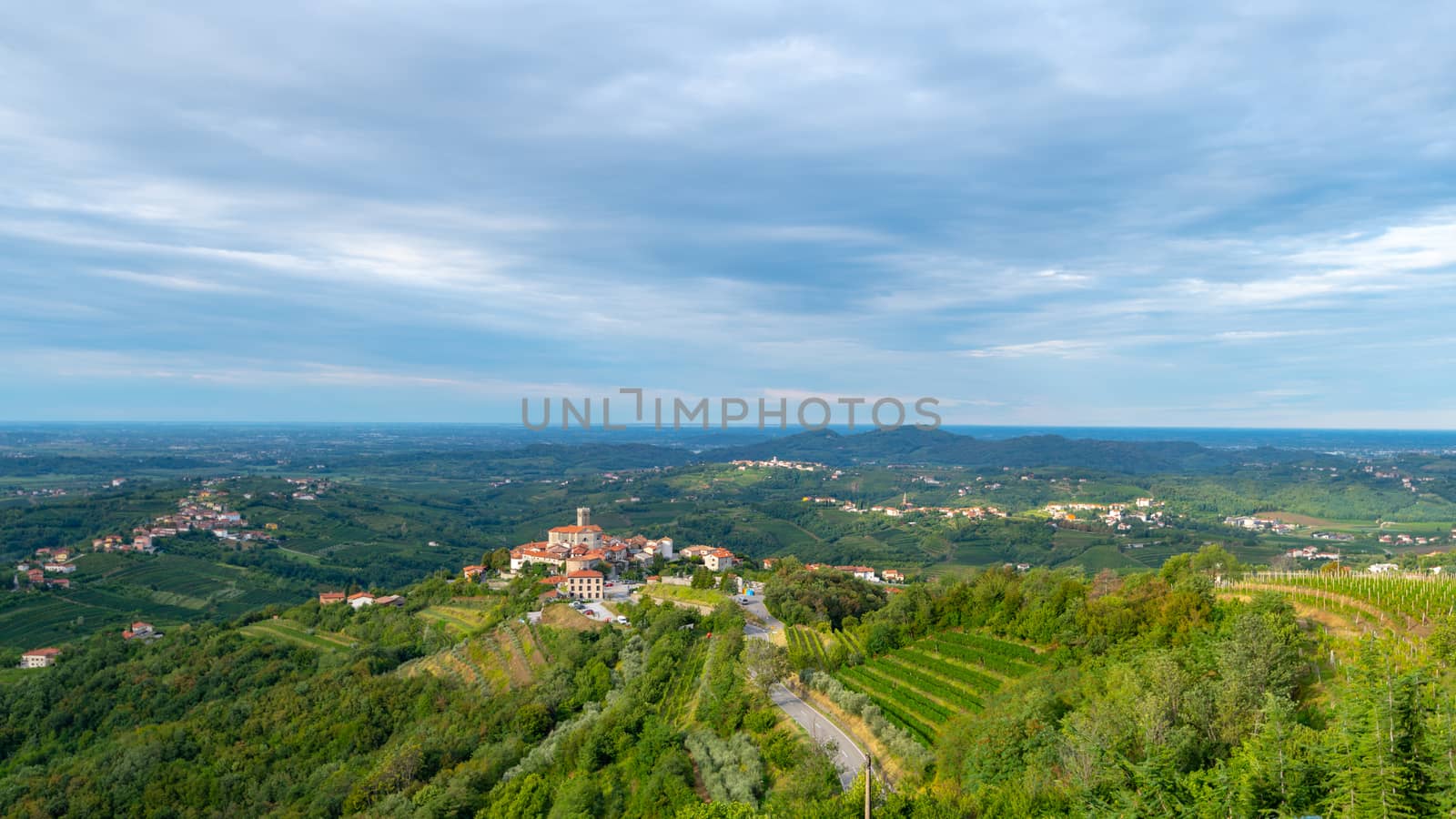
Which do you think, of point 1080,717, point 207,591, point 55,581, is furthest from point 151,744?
point 55,581

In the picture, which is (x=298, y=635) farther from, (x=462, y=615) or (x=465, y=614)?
(x=465, y=614)

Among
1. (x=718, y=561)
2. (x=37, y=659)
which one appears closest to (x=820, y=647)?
(x=718, y=561)

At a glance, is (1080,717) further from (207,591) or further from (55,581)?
(55,581)

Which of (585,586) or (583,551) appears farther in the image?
(583,551)

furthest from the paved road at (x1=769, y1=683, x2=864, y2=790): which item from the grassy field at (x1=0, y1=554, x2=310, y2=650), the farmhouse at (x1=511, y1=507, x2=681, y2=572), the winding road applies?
the grassy field at (x1=0, y1=554, x2=310, y2=650)

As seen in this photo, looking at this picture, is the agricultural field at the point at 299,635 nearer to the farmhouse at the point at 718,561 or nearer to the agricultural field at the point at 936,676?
the farmhouse at the point at 718,561

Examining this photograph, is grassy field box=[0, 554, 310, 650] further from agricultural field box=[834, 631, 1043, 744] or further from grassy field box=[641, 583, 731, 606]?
agricultural field box=[834, 631, 1043, 744]
